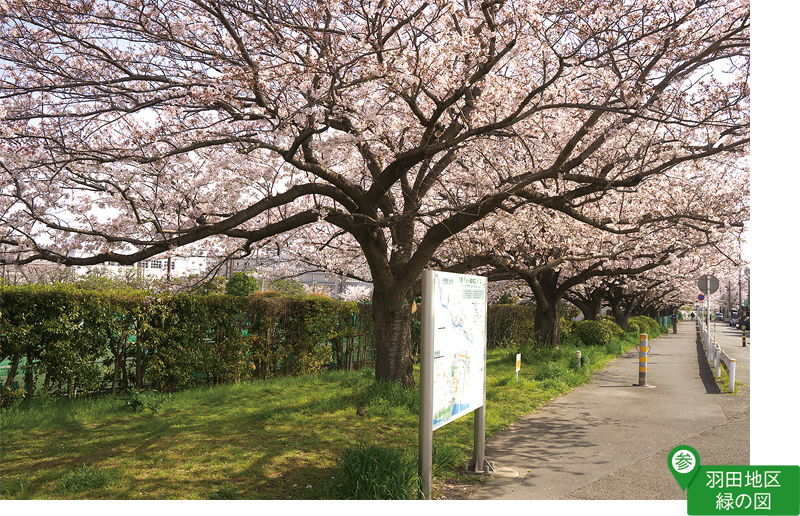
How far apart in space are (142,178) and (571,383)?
9.02 meters

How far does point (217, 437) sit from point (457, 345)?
11.4 feet

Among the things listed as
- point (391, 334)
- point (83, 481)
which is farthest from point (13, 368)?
point (391, 334)

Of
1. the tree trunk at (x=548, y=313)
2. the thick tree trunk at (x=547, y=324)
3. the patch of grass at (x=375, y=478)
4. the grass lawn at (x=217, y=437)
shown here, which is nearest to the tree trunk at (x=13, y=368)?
the grass lawn at (x=217, y=437)

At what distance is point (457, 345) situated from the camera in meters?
5.11

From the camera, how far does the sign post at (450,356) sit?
4574 millimetres

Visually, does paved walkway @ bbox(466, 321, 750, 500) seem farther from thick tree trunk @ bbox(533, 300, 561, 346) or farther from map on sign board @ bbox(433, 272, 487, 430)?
thick tree trunk @ bbox(533, 300, 561, 346)

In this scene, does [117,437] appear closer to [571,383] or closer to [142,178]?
[142,178]

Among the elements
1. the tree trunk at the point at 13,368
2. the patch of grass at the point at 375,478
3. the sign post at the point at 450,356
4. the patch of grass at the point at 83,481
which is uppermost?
the sign post at the point at 450,356

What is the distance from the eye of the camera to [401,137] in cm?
841

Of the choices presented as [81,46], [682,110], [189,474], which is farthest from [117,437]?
[682,110]

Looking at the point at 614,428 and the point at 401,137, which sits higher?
Answer: the point at 401,137

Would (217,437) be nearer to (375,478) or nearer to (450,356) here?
(375,478)

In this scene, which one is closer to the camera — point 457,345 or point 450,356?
point 450,356

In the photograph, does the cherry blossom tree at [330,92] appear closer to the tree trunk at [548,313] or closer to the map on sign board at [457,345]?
the map on sign board at [457,345]
